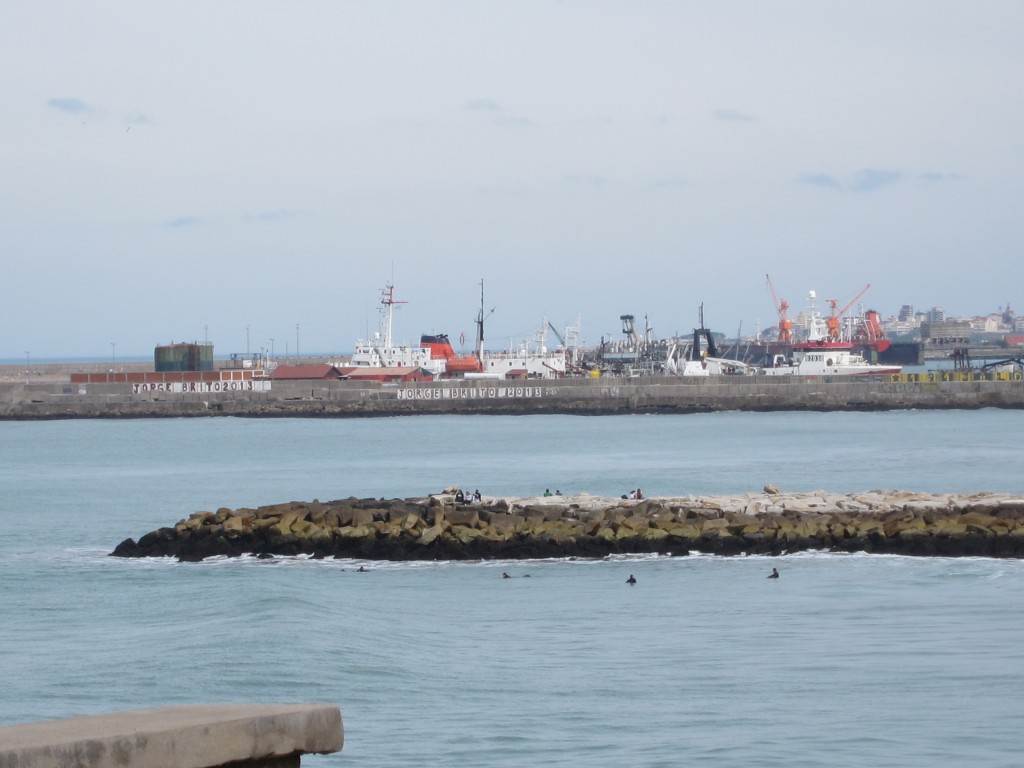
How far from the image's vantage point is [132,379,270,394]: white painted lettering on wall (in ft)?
206

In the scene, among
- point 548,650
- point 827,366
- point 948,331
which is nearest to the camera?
Answer: point 548,650

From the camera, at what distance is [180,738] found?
9.01 feet

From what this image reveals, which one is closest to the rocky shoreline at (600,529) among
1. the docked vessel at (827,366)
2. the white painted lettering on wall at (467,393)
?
the white painted lettering on wall at (467,393)

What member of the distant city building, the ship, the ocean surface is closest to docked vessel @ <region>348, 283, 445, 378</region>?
the ship

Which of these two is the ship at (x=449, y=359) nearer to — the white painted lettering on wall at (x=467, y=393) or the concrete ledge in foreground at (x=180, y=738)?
the white painted lettering on wall at (x=467, y=393)

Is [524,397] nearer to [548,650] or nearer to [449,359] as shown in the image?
[449,359]

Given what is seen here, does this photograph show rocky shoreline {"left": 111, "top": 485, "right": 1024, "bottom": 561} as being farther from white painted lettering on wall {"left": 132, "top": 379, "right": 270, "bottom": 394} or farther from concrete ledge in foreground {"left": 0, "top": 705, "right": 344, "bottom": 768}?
white painted lettering on wall {"left": 132, "top": 379, "right": 270, "bottom": 394}

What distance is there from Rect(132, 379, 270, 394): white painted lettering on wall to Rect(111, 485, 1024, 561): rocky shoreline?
1597 inches

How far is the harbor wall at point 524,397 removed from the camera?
59062 mm

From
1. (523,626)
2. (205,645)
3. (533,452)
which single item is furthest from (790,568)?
(533,452)

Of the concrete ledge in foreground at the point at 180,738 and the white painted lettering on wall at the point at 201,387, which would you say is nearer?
the concrete ledge in foreground at the point at 180,738

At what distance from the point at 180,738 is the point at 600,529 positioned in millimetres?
18596

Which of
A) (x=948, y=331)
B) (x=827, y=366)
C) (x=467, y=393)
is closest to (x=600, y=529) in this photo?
(x=467, y=393)

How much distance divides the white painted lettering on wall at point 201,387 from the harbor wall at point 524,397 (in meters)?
0.06
